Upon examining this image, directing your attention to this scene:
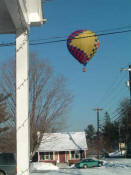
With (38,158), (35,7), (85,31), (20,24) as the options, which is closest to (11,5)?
(20,24)

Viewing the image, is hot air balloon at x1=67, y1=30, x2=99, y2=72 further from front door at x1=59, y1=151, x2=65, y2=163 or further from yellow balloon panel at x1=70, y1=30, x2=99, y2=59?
front door at x1=59, y1=151, x2=65, y2=163

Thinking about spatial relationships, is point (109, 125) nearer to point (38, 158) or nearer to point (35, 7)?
point (38, 158)

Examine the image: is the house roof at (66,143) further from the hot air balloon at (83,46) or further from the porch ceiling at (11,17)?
the porch ceiling at (11,17)

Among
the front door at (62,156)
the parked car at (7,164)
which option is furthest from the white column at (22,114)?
the front door at (62,156)

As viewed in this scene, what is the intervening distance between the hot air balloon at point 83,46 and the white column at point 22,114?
981 cm

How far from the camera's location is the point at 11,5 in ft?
21.0

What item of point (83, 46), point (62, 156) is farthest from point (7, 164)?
point (62, 156)

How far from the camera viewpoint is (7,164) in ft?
53.4

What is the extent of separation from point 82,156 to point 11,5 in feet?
128

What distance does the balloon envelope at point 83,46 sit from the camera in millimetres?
16812

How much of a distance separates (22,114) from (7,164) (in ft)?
33.7

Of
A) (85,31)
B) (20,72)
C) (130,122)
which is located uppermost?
(85,31)

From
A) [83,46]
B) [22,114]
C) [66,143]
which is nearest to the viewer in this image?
[22,114]

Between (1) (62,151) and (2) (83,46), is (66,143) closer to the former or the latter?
(1) (62,151)
